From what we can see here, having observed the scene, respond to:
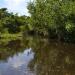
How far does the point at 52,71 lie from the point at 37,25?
3900cm

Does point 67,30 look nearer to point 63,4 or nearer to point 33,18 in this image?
point 63,4

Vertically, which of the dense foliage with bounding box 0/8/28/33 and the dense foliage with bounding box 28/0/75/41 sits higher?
the dense foliage with bounding box 28/0/75/41

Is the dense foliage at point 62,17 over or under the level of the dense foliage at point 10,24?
over

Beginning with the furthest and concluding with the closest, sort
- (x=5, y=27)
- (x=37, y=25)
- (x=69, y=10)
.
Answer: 1. (x=5, y=27)
2. (x=37, y=25)
3. (x=69, y=10)

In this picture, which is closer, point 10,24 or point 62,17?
point 62,17

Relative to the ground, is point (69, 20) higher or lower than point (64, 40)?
higher

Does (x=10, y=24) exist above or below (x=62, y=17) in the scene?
below

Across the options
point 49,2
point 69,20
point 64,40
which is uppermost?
point 49,2

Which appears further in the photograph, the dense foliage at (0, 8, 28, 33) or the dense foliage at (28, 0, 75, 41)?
the dense foliage at (0, 8, 28, 33)

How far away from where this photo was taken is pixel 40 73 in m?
15.6

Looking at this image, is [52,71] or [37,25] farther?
[37,25]

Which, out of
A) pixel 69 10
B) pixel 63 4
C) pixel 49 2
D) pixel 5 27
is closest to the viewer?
pixel 69 10

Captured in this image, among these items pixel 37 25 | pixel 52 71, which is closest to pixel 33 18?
pixel 37 25

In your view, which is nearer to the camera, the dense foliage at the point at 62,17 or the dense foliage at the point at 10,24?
the dense foliage at the point at 62,17
